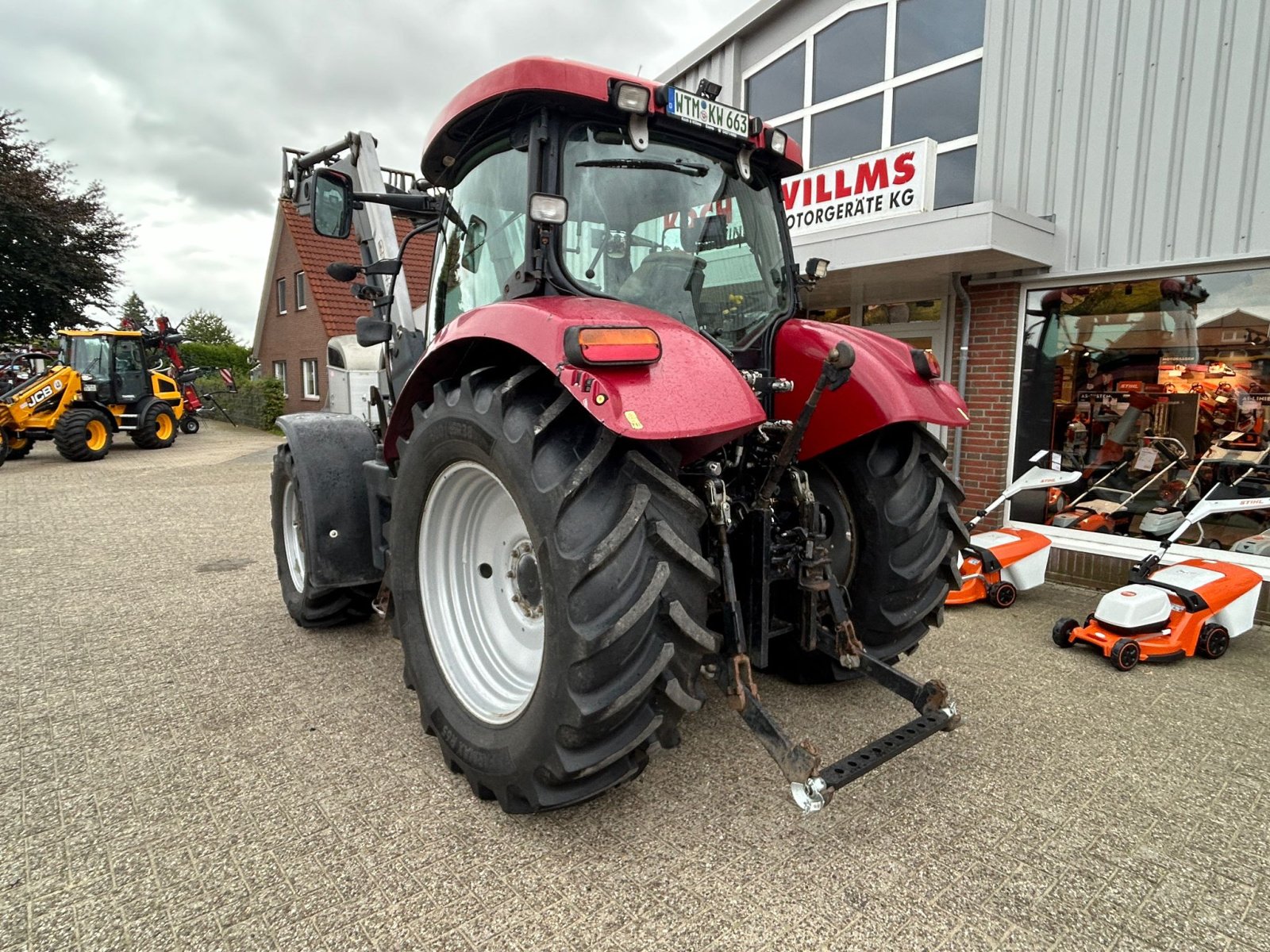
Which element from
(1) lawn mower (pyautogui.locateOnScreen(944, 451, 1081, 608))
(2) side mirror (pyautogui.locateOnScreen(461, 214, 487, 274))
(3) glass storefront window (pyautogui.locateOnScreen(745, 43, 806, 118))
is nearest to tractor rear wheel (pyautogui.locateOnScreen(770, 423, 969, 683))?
(2) side mirror (pyautogui.locateOnScreen(461, 214, 487, 274))

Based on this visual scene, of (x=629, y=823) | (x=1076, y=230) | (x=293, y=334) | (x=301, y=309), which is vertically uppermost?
(x=301, y=309)

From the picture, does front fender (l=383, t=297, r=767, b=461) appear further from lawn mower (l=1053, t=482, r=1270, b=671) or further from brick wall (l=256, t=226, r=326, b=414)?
brick wall (l=256, t=226, r=326, b=414)

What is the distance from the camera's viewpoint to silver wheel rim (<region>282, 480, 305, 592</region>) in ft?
13.3

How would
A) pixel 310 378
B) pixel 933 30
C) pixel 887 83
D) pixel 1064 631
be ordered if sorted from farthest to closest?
pixel 310 378 < pixel 887 83 < pixel 933 30 < pixel 1064 631

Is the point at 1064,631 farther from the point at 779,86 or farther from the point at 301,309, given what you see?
the point at 301,309

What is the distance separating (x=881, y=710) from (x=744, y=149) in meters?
2.25

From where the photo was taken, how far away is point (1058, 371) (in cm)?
559

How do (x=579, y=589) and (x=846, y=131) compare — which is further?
(x=846, y=131)

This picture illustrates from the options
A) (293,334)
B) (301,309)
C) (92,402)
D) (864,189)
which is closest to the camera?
(864,189)

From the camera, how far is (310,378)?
20.5m

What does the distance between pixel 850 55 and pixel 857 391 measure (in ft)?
17.5

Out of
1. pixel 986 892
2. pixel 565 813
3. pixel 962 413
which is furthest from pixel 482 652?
pixel 962 413

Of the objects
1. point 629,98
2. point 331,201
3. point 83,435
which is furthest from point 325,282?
point 629,98

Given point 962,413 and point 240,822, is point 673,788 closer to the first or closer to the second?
point 240,822
